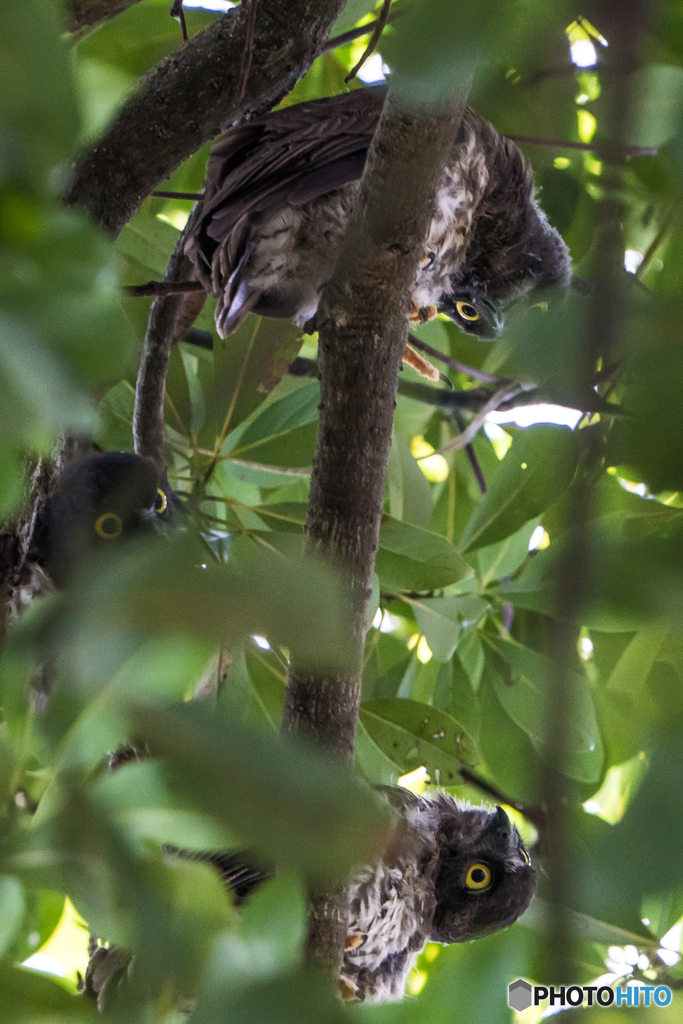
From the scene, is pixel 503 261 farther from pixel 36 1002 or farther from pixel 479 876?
pixel 36 1002

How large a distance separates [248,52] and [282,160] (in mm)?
544

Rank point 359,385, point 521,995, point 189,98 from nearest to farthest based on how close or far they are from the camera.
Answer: point 521,995
point 359,385
point 189,98

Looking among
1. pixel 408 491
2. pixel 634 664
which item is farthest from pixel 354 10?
pixel 634 664

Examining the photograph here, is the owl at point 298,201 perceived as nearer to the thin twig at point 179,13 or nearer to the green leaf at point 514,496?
the thin twig at point 179,13

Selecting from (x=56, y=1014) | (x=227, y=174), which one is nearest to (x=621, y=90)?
(x=56, y=1014)

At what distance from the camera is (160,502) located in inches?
64.0

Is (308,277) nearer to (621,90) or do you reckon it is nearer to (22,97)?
(621,90)

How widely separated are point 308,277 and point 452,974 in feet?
5.38

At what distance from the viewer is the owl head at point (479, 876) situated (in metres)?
2.01

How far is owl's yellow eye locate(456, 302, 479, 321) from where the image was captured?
2.26 m

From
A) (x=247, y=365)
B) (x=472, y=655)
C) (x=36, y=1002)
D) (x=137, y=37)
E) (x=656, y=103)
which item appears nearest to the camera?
(x=36, y=1002)
